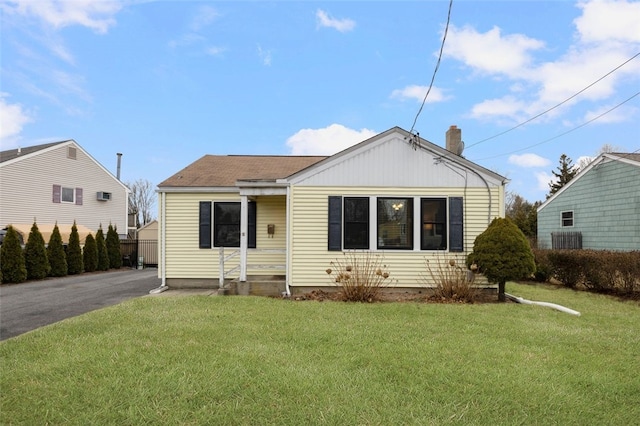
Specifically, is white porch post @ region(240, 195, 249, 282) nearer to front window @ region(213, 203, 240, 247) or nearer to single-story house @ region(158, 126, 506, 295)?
single-story house @ region(158, 126, 506, 295)

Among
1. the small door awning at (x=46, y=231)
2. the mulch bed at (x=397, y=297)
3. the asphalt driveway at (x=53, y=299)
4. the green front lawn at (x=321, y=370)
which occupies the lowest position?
the asphalt driveway at (x=53, y=299)

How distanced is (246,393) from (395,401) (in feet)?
4.35

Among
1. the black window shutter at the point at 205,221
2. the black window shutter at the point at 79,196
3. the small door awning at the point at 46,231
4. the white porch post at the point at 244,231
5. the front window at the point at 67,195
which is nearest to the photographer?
the white porch post at the point at 244,231

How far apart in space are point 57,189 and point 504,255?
22.3 m

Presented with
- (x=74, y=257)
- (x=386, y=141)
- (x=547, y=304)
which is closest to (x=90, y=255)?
(x=74, y=257)

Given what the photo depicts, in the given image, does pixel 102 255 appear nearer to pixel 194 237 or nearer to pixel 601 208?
pixel 194 237

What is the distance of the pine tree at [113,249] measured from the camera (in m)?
18.5

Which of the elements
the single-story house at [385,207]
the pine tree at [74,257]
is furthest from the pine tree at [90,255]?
the single-story house at [385,207]

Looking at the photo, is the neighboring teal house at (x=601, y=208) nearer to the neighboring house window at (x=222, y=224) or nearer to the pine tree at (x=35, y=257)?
the neighboring house window at (x=222, y=224)

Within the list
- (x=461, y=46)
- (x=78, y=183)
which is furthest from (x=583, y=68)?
(x=78, y=183)

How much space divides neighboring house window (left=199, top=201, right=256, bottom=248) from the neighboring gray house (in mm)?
13266

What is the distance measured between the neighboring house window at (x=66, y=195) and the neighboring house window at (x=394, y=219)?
19508 millimetres

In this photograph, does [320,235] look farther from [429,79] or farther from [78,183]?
[78,183]

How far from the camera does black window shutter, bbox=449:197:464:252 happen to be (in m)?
8.88
